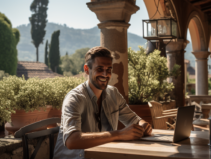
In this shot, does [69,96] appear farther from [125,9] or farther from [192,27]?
[192,27]

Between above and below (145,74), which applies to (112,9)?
above

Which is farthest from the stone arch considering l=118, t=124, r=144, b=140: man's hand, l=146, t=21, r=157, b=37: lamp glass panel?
l=118, t=124, r=144, b=140: man's hand

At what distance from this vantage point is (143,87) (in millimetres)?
4512

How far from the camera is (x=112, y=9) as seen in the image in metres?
3.12

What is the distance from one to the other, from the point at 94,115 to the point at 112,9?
1.77m

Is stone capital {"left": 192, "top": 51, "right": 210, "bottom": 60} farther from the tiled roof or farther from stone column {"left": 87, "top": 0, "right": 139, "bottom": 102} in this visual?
the tiled roof

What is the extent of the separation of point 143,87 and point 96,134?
3122 mm

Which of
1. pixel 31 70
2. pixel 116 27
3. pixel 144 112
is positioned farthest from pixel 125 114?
pixel 31 70

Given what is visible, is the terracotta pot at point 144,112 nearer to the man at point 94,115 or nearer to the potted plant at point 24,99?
the potted plant at point 24,99

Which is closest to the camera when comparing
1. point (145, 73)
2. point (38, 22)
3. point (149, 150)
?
point (149, 150)

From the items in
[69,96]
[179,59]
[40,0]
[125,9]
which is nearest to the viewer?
[69,96]

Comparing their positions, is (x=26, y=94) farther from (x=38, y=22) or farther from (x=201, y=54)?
(x=38, y=22)

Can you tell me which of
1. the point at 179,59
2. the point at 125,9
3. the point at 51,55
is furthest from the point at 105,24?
the point at 51,55

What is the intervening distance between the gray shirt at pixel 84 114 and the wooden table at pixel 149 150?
22 cm
